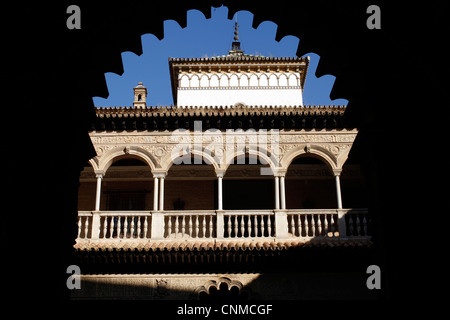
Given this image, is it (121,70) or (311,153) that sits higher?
(311,153)

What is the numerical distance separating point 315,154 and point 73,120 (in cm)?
993

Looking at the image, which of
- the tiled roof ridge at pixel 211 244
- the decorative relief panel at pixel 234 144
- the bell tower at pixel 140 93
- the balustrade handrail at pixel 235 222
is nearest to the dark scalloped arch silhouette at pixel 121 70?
the tiled roof ridge at pixel 211 244

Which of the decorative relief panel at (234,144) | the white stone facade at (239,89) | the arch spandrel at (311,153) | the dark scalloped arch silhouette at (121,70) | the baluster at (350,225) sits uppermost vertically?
the white stone facade at (239,89)

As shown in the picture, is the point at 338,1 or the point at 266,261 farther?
the point at 266,261

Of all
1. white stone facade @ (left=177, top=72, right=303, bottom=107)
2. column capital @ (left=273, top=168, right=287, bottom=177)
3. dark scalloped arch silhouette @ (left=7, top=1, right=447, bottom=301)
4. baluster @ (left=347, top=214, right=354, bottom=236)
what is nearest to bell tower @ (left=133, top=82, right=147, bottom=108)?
white stone facade @ (left=177, top=72, right=303, bottom=107)

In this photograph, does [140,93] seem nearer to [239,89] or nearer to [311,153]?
[239,89]

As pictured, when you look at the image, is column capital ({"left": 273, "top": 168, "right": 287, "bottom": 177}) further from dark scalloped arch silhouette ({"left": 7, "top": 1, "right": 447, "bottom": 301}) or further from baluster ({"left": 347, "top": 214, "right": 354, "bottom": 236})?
dark scalloped arch silhouette ({"left": 7, "top": 1, "right": 447, "bottom": 301})

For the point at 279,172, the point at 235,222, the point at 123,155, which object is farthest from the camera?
the point at 123,155

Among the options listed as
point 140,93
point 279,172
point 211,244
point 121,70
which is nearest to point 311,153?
point 279,172

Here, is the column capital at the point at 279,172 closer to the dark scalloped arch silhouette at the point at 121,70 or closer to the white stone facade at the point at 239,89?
the white stone facade at the point at 239,89

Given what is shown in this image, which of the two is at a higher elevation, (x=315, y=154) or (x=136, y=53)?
(x=315, y=154)
